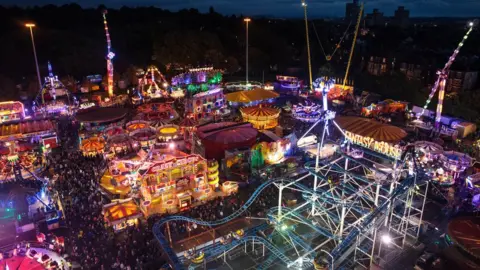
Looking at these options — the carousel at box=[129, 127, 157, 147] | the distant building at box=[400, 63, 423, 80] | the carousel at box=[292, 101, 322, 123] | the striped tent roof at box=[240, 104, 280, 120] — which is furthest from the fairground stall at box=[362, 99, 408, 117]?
the carousel at box=[129, 127, 157, 147]

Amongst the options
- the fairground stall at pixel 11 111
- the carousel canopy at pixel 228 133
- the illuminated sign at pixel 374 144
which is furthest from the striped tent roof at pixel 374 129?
the fairground stall at pixel 11 111

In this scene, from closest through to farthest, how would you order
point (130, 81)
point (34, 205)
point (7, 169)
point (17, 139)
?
point (34, 205), point (7, 169), point (17, 139), point (130, 81)

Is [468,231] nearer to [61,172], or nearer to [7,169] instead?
[61,172]

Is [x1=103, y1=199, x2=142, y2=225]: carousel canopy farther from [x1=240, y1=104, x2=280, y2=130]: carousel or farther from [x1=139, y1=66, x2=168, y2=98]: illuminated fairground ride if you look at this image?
[x1=139, y1=66, x2=168, y2=98]: illuminated fairground ride

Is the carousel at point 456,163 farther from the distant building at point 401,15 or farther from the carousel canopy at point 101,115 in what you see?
the distant building at point 401,15

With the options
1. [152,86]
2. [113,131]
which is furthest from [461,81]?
[113,131]

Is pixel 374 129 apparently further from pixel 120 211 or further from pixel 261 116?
pixel 120 211

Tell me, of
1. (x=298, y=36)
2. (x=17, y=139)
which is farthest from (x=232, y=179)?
(x=298, y=36)

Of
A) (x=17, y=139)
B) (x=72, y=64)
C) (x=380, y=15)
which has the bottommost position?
(x=17, y=139)

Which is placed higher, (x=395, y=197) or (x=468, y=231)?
(x=395, y=197)
